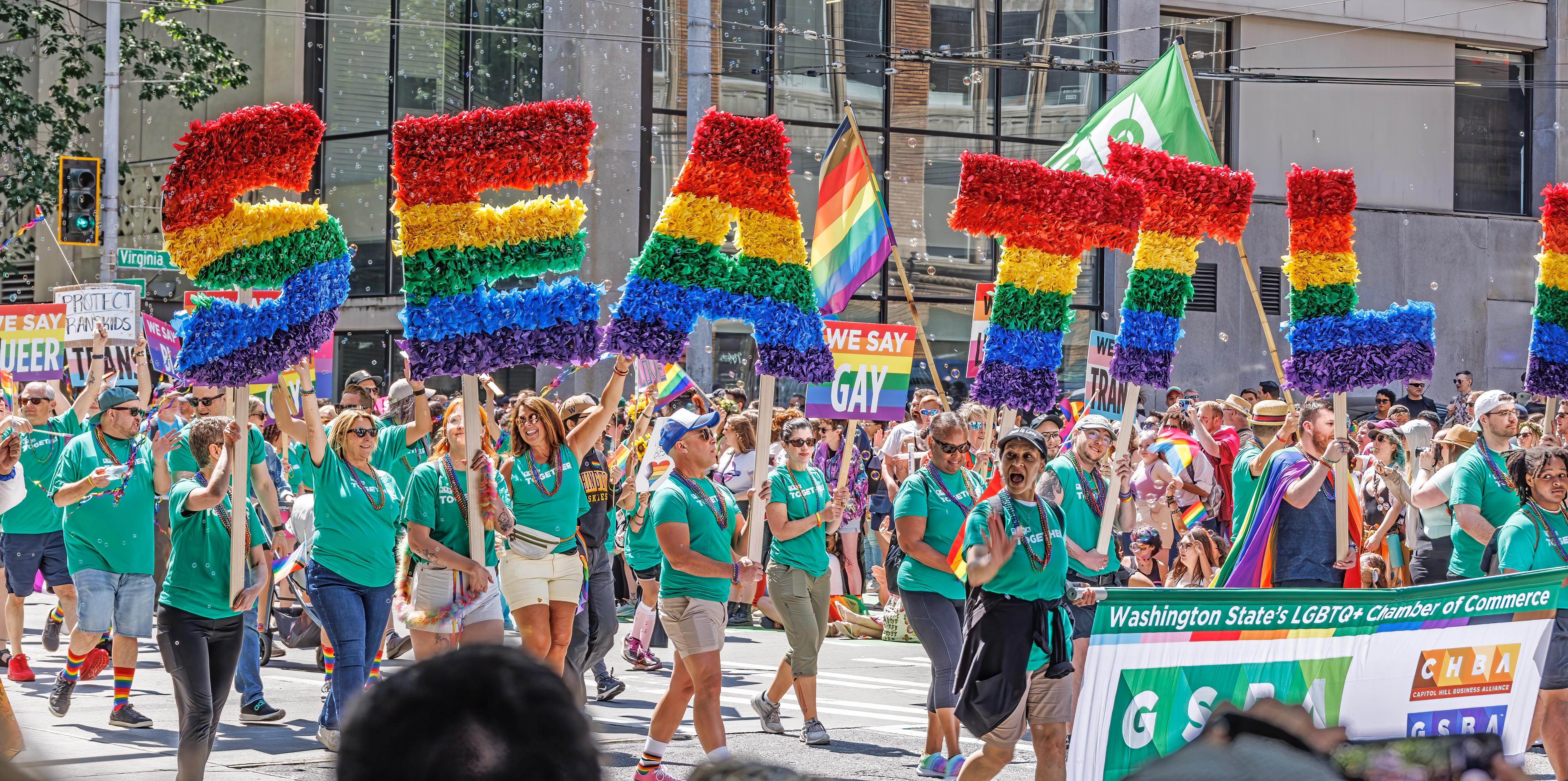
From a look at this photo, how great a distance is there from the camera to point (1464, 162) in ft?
89.2

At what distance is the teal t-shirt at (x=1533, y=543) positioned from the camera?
763 centimetres

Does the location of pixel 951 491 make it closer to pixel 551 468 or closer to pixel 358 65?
pixel 551 468

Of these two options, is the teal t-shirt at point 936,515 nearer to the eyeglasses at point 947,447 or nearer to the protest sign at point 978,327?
the eyeglasses at point 947,447

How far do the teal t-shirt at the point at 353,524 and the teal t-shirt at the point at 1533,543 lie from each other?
5466 mm

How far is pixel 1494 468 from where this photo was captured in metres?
8.61

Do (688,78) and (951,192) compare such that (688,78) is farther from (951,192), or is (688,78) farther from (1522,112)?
(1522,112)

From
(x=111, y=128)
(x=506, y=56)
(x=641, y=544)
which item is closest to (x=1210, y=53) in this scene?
(x=506, y=56)

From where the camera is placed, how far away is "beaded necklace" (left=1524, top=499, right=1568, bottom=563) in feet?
25.2

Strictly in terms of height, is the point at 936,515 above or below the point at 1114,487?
below

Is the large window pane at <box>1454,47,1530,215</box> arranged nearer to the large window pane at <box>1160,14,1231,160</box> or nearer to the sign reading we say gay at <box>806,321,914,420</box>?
the large window pane at <box>1160,14,1231,160</box>

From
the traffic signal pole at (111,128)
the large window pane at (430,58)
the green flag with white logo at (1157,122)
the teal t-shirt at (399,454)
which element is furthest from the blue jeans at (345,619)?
the large window pane at (430,58)

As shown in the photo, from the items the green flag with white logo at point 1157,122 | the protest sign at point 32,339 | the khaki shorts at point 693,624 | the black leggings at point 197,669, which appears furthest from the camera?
the green flag with white logo at point 1157,122

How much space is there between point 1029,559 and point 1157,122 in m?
10.7

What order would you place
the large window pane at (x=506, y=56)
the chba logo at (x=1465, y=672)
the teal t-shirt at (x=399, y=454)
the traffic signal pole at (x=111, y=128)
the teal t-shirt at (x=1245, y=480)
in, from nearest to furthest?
the chba logo at (x=1465, y=672) < the teal t-shirt at (x=1245, y=480) < the teal t-shirt at (x=399, y=454) < the traffic signal pole at (x=111, y=128) < the large window pane at (x=506, y=56)
